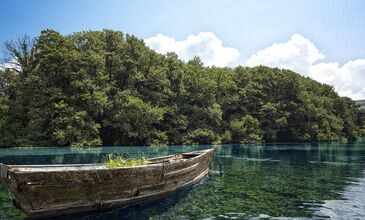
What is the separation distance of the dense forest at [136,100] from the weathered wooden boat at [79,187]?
123 ft

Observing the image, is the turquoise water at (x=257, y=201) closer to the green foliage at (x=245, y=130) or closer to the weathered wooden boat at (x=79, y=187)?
the weathered wooden boat at (x=79, y=187)

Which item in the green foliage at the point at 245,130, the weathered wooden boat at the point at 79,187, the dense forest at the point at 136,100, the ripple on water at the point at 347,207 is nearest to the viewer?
the weathered wooden boat at the point at 79,187

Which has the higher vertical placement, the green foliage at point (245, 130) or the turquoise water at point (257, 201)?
the green foliage at point (245, 130)

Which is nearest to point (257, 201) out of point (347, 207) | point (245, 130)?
point (347, 207)

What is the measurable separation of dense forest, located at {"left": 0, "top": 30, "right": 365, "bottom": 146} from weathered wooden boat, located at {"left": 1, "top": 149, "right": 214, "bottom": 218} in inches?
1481

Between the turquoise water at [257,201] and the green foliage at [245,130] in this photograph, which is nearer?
the turquoise water at [257,201]

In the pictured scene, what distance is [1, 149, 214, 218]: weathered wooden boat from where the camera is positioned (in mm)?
10227

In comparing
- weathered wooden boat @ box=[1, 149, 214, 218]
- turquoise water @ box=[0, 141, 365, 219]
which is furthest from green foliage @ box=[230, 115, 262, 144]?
weathered wooden boat @ box=[1, 149, 214, 218]

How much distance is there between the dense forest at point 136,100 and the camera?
5050 cm

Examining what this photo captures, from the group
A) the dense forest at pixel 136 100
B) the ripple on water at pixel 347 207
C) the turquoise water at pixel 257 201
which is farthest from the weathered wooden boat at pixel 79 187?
the dense forest at pixel 136 100

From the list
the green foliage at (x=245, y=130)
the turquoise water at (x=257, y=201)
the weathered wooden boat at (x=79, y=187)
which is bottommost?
the turquoise water at (x=257, y=201)

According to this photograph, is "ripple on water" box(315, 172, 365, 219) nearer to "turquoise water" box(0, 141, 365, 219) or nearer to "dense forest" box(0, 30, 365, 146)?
"turquoise water" box(0, 141, 365, 219)

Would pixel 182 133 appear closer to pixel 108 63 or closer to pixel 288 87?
pixel 108 63

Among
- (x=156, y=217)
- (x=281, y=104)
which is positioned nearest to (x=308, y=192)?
(x=156, y=217)
